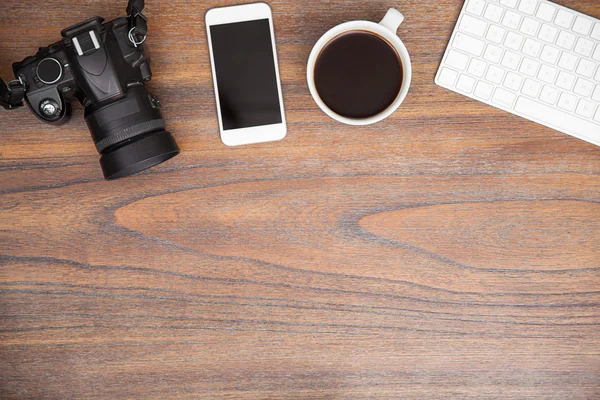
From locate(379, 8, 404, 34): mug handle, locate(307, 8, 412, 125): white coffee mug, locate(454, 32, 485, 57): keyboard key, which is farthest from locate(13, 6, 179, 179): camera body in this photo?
locate(454, 32, 485, 57): keyboard key

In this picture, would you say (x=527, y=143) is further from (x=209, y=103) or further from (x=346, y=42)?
(x=209, y=103)

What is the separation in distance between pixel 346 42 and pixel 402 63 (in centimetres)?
9

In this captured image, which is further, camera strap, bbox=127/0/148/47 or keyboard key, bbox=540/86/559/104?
keyboard key, bbox=540/86/559/104

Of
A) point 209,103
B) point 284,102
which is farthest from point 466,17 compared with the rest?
point 209,103

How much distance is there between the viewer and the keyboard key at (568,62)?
0.70 metres

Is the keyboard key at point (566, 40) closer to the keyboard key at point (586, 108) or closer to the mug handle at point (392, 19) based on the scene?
the keyboard key at point (586, 108)

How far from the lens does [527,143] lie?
71 cm

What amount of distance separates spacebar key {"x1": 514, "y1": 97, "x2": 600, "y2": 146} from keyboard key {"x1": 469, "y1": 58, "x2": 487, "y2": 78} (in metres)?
0.07

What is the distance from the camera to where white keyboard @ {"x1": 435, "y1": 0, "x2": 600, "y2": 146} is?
0.69 metres

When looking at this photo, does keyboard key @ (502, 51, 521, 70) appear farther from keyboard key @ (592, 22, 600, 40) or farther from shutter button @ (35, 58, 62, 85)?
shutter button @ (35, 58, 62, 85)

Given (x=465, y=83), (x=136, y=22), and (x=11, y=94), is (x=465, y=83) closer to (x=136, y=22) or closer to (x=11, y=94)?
(x=136, y=22)

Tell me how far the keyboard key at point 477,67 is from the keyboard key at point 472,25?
0.14 feet

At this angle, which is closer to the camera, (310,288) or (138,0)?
(138,0)

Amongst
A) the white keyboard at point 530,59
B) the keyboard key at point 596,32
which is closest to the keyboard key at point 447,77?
the white keyboard at point 530,59
